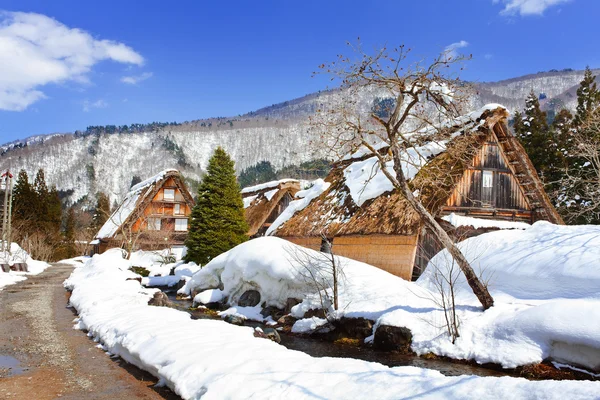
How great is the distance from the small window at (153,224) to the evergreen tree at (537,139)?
3142 cm

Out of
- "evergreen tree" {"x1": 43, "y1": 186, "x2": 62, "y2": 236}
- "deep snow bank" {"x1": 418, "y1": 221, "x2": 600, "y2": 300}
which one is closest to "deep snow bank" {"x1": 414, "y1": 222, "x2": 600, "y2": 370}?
"deep snow bank" {"x1": 418, "y1": 221, "x2": 600, "y2": 300}

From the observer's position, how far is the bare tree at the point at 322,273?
1350 cm

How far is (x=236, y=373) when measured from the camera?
657 cm

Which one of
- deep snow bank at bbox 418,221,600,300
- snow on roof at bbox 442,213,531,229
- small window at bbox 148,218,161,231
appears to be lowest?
small window at bbox 148,218,161,231

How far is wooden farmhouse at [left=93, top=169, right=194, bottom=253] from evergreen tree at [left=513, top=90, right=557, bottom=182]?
99.3 feet

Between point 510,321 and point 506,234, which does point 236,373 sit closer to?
point 510,321

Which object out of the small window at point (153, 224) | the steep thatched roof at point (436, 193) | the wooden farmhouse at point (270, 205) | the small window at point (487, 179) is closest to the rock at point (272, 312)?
the steep thatched roof at point (436, 193)

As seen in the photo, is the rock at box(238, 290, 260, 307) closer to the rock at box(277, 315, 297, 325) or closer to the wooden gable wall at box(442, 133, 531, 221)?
the rock at box(277, 315, 297, 325)

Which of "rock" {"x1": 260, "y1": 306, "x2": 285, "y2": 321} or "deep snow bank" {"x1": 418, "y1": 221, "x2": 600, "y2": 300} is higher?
"deep snow bank" {"x1": 418, "y1": 221, "x2": 600, "y2": 300}

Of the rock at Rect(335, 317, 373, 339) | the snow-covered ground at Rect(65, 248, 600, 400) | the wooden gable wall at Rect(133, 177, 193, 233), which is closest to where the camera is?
the snow-covered ground at Rect(65, 248, 600, 400)

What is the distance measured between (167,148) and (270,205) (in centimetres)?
11308

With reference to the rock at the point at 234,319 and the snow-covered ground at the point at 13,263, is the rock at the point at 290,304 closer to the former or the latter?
the rock at the point at 234,319

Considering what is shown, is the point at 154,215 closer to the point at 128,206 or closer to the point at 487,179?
the point at 128,206

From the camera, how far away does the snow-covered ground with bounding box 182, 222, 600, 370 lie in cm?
912
